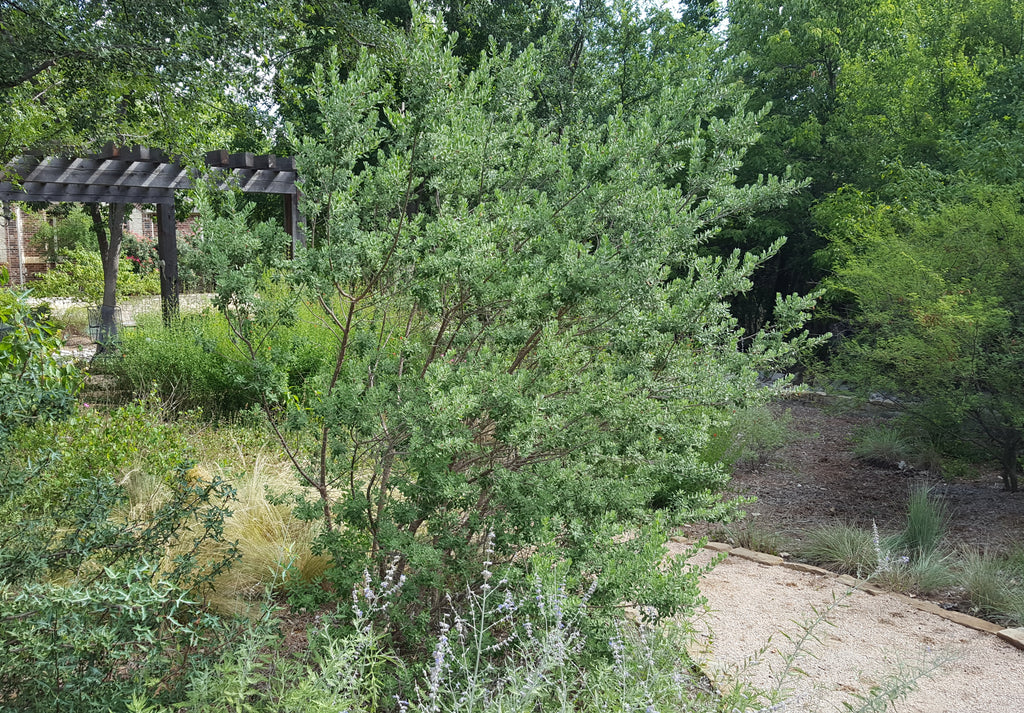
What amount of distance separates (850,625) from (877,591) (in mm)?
683

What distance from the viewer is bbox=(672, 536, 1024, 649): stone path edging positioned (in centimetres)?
398

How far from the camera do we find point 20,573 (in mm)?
2555

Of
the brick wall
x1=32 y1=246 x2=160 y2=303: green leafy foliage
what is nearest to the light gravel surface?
x1=32 y1=246 x2=160 y2=303: green leafy foliage

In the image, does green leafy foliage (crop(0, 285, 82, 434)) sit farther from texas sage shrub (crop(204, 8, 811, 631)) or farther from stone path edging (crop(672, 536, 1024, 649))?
stone path edging (crop(672, 536, 1024, 649))

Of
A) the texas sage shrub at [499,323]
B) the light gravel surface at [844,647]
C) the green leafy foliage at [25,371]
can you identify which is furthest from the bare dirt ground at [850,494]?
the green leafy foliage at [25,371]

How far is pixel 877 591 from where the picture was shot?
14.8ft

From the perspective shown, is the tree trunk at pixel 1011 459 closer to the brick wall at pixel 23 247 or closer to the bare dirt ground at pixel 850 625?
the bare dirt ground at pixel 850 625

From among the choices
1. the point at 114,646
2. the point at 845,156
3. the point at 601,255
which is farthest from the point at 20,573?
the point at 845,156

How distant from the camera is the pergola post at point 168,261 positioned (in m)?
10.0

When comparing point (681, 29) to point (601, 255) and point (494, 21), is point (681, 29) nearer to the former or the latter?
point (494, 21)

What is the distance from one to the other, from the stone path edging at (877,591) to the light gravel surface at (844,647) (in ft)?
0.15

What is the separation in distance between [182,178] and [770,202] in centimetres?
964

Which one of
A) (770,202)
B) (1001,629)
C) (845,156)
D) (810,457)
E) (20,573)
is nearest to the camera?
(20,573)

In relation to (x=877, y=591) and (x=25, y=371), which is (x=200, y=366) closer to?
(x=25, y=371)
